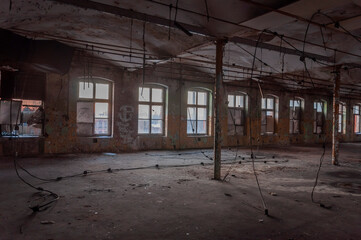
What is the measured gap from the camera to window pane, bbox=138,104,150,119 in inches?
415

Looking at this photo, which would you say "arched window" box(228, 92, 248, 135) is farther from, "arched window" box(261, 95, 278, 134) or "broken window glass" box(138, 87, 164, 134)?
A: "broken window glass" box(138, 87, 164, 134)

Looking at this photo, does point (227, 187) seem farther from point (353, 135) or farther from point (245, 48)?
point (353, 135)

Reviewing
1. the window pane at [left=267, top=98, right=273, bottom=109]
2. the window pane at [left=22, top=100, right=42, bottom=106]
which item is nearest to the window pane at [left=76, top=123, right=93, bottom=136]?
the window pane at [left=22, top=100, right=42, bottom=106]

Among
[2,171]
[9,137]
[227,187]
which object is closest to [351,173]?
[227,187]

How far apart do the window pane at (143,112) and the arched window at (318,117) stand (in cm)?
1059

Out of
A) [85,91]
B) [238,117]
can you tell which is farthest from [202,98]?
[85,91]

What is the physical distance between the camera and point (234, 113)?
12.9m

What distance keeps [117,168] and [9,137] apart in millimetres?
3904

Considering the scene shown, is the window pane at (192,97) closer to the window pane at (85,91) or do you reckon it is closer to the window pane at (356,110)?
the window pane at (85,91)

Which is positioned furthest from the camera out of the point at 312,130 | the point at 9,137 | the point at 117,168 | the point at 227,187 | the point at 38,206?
the point at 312,130

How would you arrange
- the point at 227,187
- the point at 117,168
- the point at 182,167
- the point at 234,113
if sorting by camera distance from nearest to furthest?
1. the point at 227,187
2. the point at 117,168
3. the point at 182,167
4. the point at 234,113

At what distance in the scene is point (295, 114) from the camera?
1513 cm

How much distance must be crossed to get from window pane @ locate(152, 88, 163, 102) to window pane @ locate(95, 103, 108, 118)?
196cm

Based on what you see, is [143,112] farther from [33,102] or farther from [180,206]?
[180,206]
